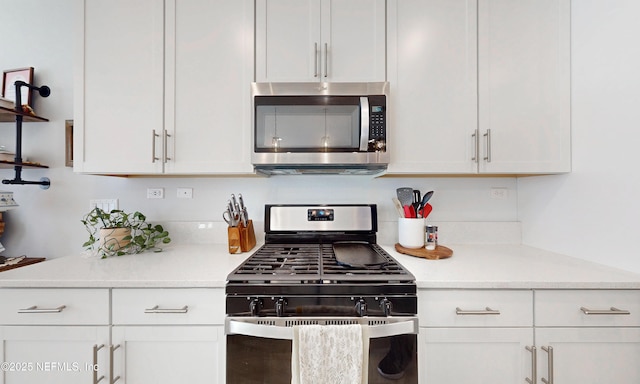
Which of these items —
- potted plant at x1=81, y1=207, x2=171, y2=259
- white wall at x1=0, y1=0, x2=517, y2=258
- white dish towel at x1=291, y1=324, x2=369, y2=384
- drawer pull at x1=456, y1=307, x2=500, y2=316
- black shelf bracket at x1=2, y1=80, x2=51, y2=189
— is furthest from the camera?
white wall at x1=0, y1=0, x2=517, y2=258

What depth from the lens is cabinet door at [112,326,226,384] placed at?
1115 millimetres

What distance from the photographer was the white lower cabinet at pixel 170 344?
3.66ft

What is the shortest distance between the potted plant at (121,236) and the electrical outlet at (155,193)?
0.53 ft

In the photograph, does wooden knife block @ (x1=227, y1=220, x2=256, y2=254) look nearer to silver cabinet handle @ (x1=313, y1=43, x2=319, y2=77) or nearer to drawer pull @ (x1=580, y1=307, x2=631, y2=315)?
silver cabinet handle @ (x1=313, y1=43, x2=319, y2=77)

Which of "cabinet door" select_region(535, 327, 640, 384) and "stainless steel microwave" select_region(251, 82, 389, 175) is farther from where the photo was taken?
"stainless steel microwave" select_region(251, 82, 389, 175)

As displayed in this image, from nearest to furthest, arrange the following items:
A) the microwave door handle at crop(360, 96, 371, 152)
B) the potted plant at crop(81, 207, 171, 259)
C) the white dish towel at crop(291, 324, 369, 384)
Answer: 1. the white dish towel at crop(291, 324, 369, 384)
2. the microwave door handle at crop(360, 96, 371, 152)
3. the potted plant at crop(81, 207, 171, 259)

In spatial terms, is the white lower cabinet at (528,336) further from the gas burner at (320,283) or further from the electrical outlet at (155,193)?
the electrical outlet at (155,193)

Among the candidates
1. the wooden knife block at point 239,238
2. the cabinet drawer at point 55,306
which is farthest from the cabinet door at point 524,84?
the cabinet drawer at point 55,306

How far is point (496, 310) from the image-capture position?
1104 mm

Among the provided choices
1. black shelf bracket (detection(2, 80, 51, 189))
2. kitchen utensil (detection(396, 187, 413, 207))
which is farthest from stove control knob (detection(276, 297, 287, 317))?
black shelf bracket (detection(2, 80, 51, 189))

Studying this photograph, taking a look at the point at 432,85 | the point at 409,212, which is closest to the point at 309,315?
the point at 409,212

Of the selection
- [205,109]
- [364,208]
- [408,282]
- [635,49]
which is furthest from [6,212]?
[635,49]

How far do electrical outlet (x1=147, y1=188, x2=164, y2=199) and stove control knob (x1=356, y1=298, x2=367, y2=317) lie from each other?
1453 mm

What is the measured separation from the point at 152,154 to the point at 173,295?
756 mm
